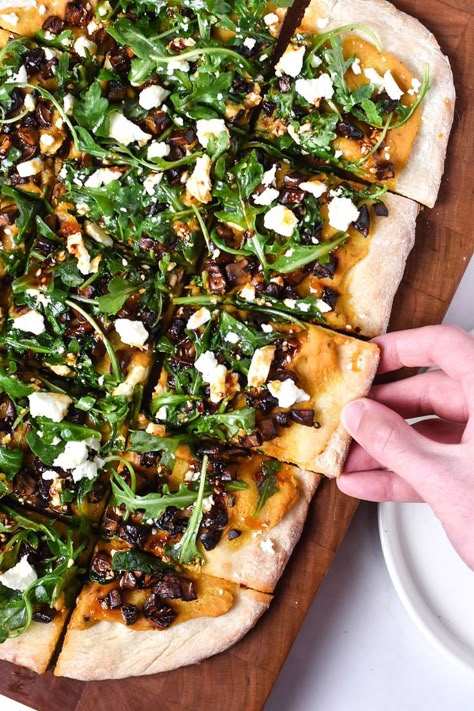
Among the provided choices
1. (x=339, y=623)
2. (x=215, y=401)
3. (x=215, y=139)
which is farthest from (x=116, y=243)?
(x=339, y=623)

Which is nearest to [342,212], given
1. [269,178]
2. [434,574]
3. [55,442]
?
[269,178]

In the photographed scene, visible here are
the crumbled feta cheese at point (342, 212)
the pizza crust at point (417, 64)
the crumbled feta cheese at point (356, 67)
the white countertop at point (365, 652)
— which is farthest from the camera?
the white countertop at point (365, 652)

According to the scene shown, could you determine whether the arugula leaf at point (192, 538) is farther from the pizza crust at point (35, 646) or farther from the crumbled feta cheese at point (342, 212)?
the crumbled feta cheese at point (342, 212)

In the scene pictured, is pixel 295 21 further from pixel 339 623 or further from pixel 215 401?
pixel 339 623

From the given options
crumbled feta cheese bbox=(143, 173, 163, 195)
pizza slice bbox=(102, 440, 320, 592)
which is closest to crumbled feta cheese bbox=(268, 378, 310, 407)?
pizza slice bbox=(102, 440, 320, 592)

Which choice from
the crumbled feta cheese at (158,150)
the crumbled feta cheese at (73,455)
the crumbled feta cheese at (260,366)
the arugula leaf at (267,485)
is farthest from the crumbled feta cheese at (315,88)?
the crumbled feta cheese at (73,455)
